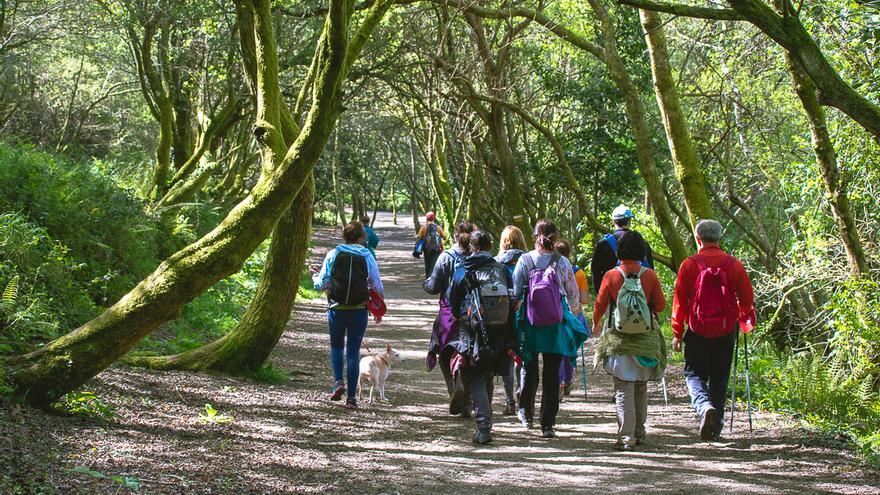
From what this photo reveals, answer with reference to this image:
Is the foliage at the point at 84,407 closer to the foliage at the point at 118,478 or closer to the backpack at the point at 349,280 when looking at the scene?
the foliage at the point at 118,478

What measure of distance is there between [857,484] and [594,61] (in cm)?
1946

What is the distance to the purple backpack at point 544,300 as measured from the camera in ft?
27.9

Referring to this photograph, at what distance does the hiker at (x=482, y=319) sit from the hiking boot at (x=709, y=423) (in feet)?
5.86

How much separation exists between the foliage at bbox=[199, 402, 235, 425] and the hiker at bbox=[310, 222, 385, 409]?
1704mm

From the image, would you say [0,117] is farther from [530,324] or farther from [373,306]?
[530,324]

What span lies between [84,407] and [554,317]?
4.00 meters

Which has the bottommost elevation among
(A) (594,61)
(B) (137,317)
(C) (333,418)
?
(C) (333,418)

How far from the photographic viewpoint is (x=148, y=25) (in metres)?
17.6

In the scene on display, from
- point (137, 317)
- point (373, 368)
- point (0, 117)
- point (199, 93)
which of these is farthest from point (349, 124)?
point (137, 317)

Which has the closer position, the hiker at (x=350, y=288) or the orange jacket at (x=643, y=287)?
the orange jacket at (x=643, y=287)

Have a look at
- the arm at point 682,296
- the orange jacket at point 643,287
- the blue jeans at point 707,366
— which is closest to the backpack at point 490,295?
the orange jacket at point 643,287

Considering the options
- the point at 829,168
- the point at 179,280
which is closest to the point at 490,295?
the point at 179,280

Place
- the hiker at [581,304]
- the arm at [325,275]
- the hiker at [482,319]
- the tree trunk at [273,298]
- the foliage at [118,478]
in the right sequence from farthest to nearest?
the tree trunk at [273,298] < the hiker at [581,304] < the arm at [325,275] < the hiker at [482,319] < the foliage at [118,478]

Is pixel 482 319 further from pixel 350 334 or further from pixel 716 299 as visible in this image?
pixel 716 299
